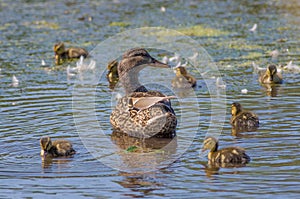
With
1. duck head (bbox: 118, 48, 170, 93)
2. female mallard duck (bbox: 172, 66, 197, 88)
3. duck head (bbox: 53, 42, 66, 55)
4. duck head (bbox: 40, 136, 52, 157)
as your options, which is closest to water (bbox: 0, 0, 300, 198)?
duck head (bbox: 40, 136, 52, 157)

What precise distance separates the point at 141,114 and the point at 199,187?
7.29ft

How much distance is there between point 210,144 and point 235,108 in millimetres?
1497

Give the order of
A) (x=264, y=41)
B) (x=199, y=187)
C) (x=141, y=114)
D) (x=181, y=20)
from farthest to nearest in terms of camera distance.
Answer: (x=181, y=20) → (x=264, y=41) → (x=141, y=114) → (x=199, y=187)

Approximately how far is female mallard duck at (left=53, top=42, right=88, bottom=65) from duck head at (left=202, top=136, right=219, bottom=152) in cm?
539

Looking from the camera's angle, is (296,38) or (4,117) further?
(296,38)

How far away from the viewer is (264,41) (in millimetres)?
12695

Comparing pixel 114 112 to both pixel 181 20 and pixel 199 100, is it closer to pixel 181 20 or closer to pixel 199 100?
pixel 199 100

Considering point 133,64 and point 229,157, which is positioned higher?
point 133,64

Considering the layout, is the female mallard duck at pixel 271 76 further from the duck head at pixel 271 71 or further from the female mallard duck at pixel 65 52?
the female mallard duck at pixel 65 52

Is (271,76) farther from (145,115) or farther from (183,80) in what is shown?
A: (145,115)

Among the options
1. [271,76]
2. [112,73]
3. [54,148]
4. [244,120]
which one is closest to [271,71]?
[271,76]

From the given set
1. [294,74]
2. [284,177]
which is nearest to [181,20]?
[294,74]

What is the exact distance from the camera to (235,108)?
848cm

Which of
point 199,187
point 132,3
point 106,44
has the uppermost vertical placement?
point 132,3
